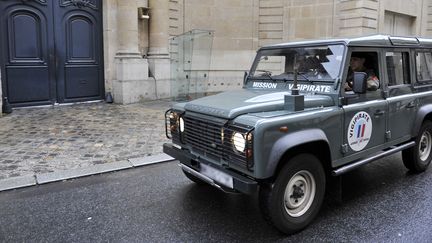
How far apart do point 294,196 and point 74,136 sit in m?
5.21

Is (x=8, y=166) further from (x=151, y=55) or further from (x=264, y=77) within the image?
(x=151, y=55)

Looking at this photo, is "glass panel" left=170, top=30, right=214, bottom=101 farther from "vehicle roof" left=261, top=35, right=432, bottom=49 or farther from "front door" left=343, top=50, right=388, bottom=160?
"front door" left=343, top=50, right=388, bottom=160

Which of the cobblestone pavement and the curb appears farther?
the cobblestone pavement

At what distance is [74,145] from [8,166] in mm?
1377

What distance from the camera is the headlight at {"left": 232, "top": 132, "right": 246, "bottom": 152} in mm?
3523

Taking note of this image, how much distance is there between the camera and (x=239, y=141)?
357 cm

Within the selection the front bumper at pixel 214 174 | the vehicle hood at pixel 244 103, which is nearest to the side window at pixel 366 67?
the vehicle hood at pixel 244 103

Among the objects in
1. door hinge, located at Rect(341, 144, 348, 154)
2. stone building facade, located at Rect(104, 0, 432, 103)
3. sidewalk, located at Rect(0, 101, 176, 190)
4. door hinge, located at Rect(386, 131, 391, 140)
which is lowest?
sidewalk, located at Rect(0, 101, 176, 190)

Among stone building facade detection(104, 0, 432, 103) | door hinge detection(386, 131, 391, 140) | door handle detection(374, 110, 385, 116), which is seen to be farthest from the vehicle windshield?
stone building facade detection(104, 0, 432, 103)

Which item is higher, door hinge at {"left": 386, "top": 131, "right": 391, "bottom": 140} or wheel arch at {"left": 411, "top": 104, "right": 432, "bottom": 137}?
wheel arch at {"left": 411, "top": 104, "right": 432, "bottom": 137}

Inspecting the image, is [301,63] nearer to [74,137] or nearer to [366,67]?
[366,67]

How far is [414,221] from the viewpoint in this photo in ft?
13.3

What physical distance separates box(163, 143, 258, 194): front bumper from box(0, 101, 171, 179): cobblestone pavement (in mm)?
2277

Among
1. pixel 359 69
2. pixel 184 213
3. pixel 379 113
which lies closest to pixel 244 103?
pixel 184 213
